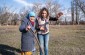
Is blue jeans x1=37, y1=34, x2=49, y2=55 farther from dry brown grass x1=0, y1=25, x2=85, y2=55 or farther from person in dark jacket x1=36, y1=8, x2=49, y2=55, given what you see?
dry brown grass x1=0, y1=25, x2=85, y2=55

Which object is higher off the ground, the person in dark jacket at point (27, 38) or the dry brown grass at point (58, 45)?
the person in dark jacket at point (27, 38)

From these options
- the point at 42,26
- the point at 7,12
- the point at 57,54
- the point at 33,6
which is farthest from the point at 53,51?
the point at 7,12

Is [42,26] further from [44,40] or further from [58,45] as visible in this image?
[58,45]

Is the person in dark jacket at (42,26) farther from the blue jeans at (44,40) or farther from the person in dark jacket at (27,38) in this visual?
the person in dark jacket at (27,38)

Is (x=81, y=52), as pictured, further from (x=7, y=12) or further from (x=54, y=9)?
(x=7, y=12)

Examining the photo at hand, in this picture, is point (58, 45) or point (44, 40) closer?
point (44, 40)

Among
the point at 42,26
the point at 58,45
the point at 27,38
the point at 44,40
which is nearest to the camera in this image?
the point at 27,38

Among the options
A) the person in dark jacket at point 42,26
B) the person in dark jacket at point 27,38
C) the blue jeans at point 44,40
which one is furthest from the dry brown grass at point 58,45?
the person in dark jacket at point 27,38

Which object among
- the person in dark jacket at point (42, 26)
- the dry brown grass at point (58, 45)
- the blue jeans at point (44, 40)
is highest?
the person in dark jacket at point (42, 26)

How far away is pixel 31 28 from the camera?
639cm

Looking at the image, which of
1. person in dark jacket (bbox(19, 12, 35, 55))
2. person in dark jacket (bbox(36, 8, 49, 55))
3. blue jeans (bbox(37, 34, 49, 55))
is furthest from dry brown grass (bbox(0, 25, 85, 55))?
person in dark jacket (bbox(19, 12, 35, 55))

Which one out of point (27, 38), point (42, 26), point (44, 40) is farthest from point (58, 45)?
point (27, 38)

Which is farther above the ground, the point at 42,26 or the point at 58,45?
the point at 42,26

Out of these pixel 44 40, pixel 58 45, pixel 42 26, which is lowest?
pixel 58 45
